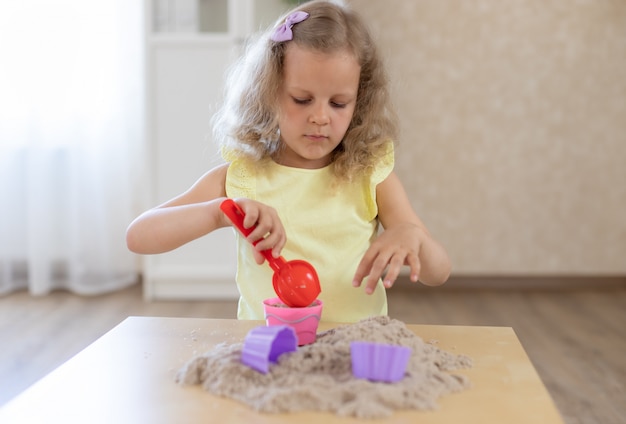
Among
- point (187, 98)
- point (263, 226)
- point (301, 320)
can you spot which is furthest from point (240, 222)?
point (187, 98)

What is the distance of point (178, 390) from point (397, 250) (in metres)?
0.29

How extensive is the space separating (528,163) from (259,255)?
7.99 ft

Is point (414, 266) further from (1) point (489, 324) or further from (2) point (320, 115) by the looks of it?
(1) point (489, 324)

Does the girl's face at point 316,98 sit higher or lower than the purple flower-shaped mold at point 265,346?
higher

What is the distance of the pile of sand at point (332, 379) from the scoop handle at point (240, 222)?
4.8 inches

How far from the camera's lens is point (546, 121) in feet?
10.1

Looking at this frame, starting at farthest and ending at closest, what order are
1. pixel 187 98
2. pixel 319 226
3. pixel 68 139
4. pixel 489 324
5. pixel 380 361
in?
pixel 68 139 → pixel 187 98 → pixel 489 324 → pixel 319 226 → pixel 380 361

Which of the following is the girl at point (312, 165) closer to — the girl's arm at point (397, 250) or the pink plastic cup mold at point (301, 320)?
the girl's arm at point (397, 250)

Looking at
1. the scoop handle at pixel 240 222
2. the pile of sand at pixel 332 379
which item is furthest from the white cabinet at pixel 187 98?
the pile of sand at pixel 332 379

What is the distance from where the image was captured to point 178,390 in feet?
2.18

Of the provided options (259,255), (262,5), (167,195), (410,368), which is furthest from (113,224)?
(410,368)

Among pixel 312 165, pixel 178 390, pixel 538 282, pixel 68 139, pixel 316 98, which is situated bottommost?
pixel 538 282

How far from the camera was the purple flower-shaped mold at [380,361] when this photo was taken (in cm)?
65

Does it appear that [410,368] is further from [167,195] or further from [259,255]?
[167,195]
